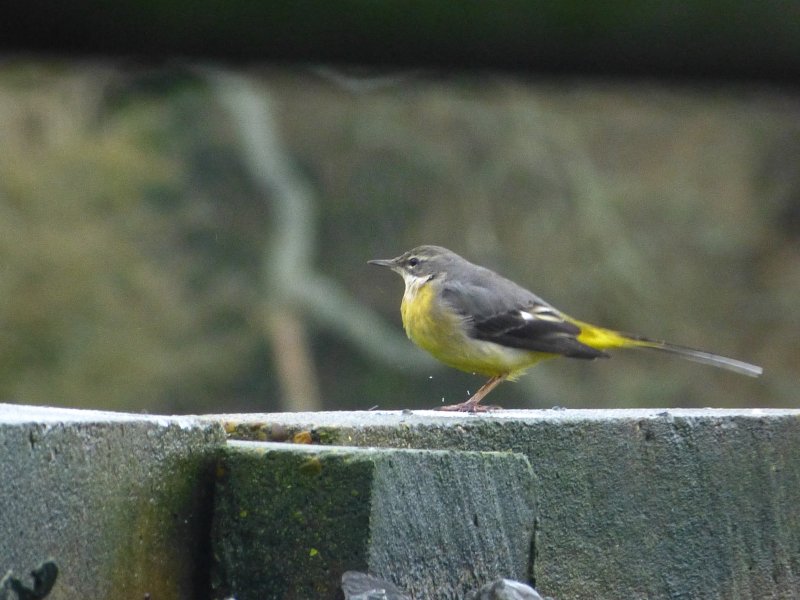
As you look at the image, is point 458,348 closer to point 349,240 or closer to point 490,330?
point 490,330

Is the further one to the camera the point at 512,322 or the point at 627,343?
the point at 627,343

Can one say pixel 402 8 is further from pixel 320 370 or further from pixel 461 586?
pixel 320 370

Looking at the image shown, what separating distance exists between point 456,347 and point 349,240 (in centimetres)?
1411

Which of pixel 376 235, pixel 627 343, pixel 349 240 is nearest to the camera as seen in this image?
pixel 627 343

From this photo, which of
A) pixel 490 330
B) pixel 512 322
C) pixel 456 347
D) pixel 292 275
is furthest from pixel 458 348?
pixel 292 275

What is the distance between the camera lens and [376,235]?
21016mm

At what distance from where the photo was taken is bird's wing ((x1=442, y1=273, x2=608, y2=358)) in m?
7.19

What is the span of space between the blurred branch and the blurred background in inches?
1.5

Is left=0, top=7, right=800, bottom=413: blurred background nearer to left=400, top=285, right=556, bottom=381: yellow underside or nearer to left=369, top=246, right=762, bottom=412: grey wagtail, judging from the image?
left=369, top=246, right=762, bottom=412: grey wagtail

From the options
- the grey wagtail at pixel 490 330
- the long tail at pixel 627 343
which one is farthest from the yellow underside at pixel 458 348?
the long tail at pixel 627 343

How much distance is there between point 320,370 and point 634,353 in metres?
5.04

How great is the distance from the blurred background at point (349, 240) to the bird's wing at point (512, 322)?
9.90 metres

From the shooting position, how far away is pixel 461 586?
3287 mm

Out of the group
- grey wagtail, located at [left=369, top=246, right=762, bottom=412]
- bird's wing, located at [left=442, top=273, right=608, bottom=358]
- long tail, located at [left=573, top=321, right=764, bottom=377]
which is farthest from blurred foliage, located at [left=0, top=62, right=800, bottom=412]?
bird's wing, located at [left=442, top=273, right=608, bottom=358]
